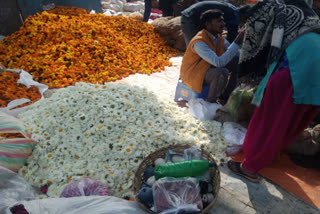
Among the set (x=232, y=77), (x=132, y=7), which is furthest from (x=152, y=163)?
(x=132, y=7)

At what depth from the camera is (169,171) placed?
2.07 m

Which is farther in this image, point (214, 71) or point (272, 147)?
point (214, 71)

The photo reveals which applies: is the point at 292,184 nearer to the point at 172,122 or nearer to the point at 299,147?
the point at 299,147

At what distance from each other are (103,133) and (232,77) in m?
2.40

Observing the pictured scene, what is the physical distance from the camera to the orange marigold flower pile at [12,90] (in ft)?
11.6

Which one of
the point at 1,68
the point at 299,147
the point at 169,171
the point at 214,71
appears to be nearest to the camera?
the point at 169,171

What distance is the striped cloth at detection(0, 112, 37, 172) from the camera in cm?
229

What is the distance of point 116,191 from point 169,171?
0.63 metres

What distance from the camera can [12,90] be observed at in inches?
147

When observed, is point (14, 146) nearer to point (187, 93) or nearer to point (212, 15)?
point (187, 93)

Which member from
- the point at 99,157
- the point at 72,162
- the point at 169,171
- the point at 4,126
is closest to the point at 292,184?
the point at 169,171

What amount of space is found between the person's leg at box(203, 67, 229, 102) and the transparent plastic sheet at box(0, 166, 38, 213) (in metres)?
2.73

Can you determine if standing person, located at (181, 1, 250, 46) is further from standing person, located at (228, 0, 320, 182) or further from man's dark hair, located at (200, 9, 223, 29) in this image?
standing person, located at (228, 0, 320, 182)

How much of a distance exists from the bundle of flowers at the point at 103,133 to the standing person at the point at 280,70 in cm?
75
